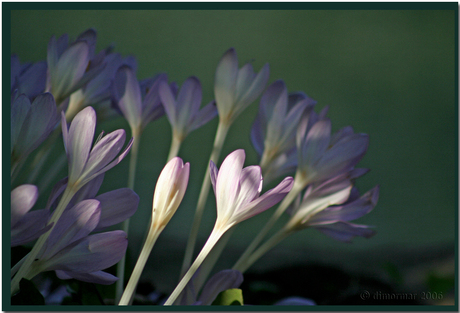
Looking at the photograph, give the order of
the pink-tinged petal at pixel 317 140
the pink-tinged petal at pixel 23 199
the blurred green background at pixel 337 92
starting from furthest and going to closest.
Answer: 1. the blurred green background at pixel 337 92
2. the pink-tinged petal at pixel 317 140
3. the pink-tinged petal at pixel 23 199

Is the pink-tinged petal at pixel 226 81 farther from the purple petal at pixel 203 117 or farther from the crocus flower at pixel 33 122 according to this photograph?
the crocus flower at pixel 33 122

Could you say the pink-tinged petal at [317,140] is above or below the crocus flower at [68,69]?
below

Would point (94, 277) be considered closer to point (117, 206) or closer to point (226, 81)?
point (117, 206)

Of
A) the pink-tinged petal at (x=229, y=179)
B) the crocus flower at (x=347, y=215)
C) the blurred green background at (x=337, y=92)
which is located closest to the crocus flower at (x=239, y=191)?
the pink-tinged petal at (x=229, y=179)

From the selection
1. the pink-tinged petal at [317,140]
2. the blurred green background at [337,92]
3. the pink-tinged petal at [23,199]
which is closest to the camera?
the pink-tinged petal at [23,199]

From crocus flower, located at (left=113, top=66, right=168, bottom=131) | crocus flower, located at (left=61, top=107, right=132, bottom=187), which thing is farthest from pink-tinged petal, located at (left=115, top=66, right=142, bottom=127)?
crocus flower, located at (left=61, top=107, right=132, bottom=187)

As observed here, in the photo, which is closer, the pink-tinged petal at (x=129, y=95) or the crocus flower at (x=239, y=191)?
the crocus flower at (x=239, y=191)

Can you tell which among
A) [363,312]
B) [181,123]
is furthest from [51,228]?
[363,312]

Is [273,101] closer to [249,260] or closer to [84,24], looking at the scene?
[249,260]
